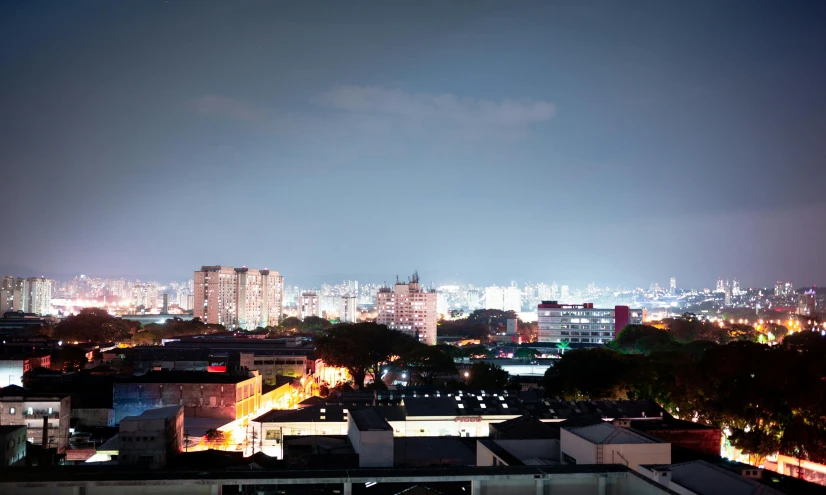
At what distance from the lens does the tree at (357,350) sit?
26031mm

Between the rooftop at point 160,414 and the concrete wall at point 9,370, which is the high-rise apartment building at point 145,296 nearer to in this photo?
the concrete wall at point 9,370

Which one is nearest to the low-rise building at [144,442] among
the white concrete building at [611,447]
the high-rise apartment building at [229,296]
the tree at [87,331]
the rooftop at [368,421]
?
the rooftop at [368,421]

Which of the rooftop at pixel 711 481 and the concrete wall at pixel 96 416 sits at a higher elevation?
the rooftop at pixel 711 481

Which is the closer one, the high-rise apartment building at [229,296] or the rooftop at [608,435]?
the rooftop at [608,435]

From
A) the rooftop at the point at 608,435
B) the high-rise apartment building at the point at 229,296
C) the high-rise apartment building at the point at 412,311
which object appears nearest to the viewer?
the rooftop at the point at 608,435

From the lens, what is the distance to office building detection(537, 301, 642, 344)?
51562 millimetres

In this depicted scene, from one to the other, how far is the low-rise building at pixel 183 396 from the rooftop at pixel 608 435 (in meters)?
10.8

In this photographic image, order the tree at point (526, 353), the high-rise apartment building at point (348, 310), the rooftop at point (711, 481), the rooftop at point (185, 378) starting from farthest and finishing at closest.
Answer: the high-rise apartment building at point (348, 310)
the tree at point (526, 353)
the rooftop at point (185, 378)
the rooftop at point (711, 481)

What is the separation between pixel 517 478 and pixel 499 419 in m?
8.83

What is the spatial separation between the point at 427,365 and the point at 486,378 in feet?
11.2

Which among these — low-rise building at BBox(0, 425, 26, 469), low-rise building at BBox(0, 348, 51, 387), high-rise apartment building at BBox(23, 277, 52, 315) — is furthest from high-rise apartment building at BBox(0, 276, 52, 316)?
low-rise building at BBox(0, 425, 26, 469)

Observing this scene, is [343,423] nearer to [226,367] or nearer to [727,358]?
[727,358]

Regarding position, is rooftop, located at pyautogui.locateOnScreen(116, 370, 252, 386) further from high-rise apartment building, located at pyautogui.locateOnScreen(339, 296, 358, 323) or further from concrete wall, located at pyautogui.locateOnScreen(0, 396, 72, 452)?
high-rise apartment building, located at pyautogui.locateOnScreen(339, 296, 358, 323)

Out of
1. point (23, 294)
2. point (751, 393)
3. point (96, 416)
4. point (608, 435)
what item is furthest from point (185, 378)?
point (23, 294)
